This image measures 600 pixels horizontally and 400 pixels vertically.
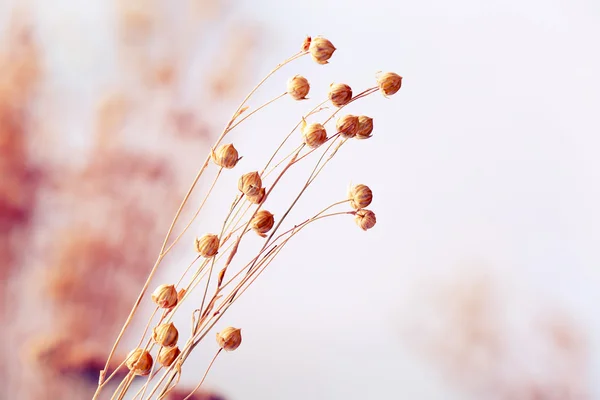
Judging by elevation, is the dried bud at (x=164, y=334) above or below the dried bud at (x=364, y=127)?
below

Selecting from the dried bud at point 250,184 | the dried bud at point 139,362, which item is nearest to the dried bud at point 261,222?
the dried bud at point 250,184

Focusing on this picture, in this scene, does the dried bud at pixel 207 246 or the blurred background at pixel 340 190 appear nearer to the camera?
the dried bud at pixel 207 246

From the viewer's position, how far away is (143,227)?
882 mm

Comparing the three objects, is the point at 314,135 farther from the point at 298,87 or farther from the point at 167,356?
the point at 167,356

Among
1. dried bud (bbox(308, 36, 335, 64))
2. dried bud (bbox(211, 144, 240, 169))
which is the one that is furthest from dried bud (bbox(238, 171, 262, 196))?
dried bud (bbox(308, 36, 335, 64))

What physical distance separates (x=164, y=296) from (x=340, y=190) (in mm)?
498

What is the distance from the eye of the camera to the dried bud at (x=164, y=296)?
0.56 m

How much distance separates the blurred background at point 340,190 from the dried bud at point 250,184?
22 cm

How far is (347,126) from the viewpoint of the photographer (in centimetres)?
60

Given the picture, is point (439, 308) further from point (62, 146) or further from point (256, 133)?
point (62, 146)

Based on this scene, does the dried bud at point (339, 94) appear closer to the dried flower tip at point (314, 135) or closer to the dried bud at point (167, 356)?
the dried flower tip at point (314, 135)

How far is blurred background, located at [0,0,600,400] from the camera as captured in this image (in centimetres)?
85

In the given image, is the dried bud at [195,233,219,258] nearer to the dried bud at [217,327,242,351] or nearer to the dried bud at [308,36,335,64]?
the dried bud at [217,327,242,351]

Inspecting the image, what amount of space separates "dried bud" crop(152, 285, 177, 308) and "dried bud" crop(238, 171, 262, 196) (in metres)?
0.10
